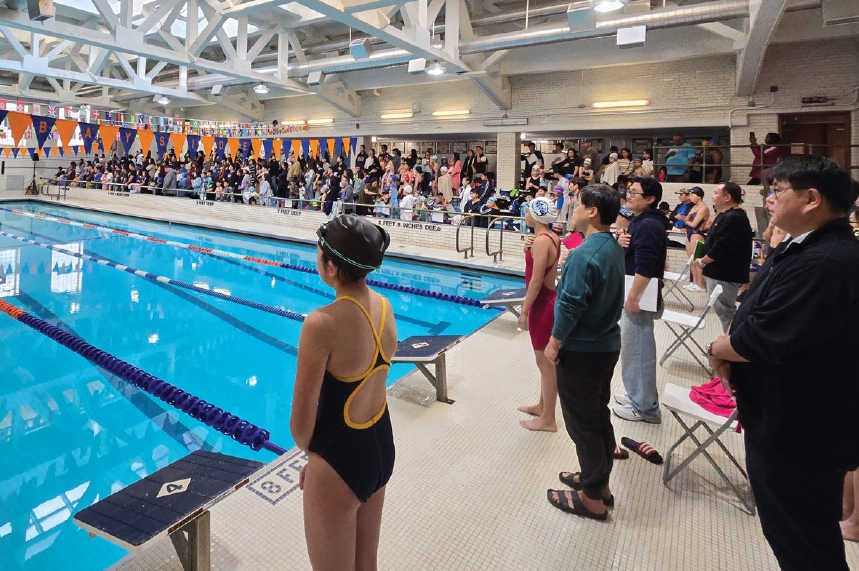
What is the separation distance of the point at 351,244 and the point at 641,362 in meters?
2.29

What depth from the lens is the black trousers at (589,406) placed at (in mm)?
2035

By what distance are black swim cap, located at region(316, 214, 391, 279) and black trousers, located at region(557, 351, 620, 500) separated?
1.15 m

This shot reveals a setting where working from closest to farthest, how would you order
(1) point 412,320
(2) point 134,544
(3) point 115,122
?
(2) point 134,544, (1) point 412,320, (3) point 115,122

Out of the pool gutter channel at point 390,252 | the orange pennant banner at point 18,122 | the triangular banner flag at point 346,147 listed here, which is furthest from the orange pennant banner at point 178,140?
the triangular banner flag at point 346,147

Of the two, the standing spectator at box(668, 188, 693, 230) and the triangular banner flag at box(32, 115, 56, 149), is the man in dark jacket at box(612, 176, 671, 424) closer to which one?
the standing spectator at box(668, 188, 693, 230)

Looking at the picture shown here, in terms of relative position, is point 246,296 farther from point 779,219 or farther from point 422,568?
point 779,219

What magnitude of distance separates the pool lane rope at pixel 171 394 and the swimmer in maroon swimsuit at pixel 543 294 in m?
1.68

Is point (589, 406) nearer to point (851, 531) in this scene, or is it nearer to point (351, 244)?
point (851, 531)

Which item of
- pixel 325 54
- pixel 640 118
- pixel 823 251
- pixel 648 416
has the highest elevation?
pixel 325 54

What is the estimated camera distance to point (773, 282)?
131cm

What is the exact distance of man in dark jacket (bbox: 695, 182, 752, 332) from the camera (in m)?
3.55

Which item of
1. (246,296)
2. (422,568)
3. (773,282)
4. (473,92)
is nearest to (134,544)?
(422,568)

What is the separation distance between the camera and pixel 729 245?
143 inches

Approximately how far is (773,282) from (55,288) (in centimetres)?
871
